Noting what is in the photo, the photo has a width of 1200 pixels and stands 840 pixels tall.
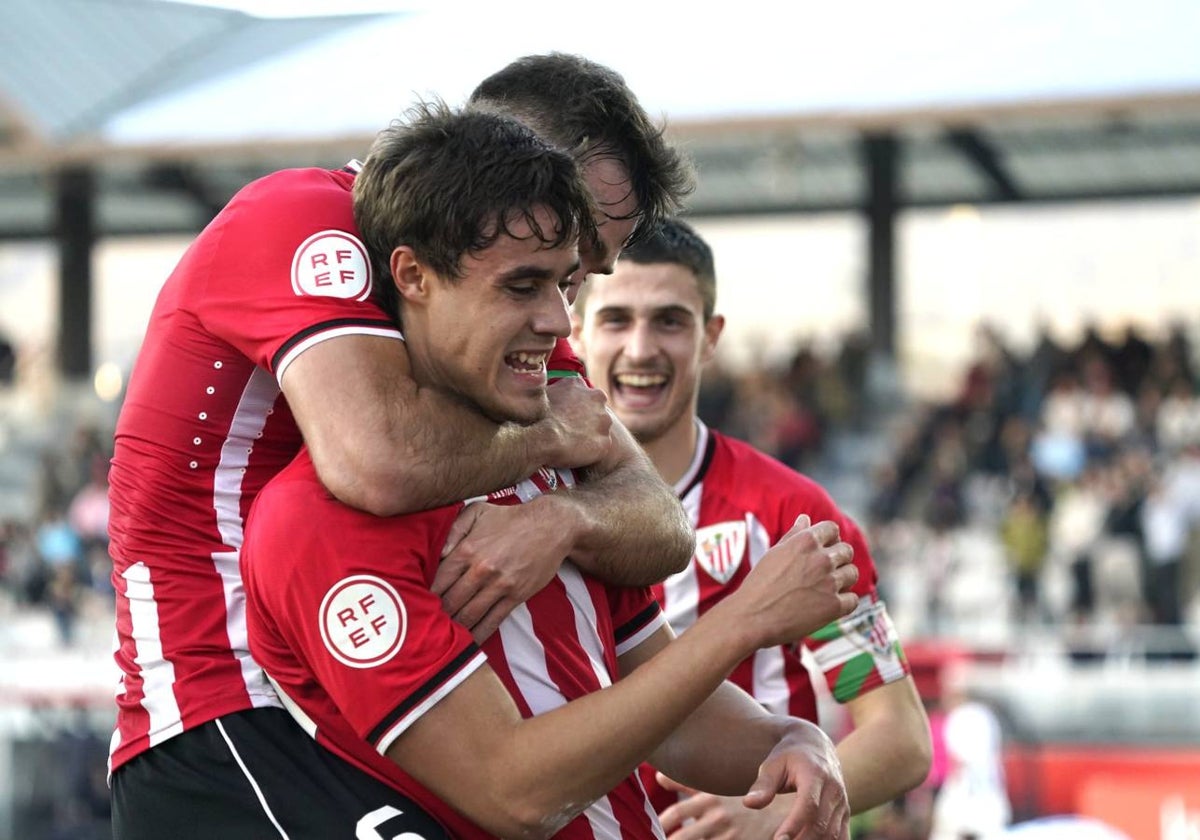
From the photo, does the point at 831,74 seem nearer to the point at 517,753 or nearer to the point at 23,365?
the point at 23,365

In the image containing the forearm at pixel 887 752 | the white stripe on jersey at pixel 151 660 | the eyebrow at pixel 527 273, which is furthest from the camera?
the forearm at pixel 887 752

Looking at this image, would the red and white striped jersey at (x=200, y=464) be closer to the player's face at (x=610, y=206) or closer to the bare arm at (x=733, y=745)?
the player's face at (x=610, y=206)

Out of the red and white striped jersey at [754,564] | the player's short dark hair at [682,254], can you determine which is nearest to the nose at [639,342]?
the player's short dark hair at [682,254]

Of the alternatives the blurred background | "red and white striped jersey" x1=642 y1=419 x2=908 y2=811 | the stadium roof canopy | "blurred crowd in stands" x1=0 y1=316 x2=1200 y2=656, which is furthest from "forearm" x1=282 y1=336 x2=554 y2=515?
the stadium roof canopy

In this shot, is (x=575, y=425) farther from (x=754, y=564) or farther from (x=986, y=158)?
(x=986, y=158)

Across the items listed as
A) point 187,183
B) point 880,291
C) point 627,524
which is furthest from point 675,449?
point 187,183

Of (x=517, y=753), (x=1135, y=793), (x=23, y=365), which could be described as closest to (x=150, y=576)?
(x=517, y=753)

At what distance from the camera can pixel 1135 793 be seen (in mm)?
10859

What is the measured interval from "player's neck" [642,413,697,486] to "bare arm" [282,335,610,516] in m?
1.64

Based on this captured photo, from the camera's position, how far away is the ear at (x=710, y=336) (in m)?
4.56

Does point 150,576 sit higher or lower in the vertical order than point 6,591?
higher

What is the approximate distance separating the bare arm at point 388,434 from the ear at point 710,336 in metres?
1.90

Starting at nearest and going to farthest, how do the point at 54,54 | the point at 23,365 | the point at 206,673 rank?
the point at 206,673 < the point at 54,54 < the point at 23,365

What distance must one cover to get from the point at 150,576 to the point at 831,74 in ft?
50.7
